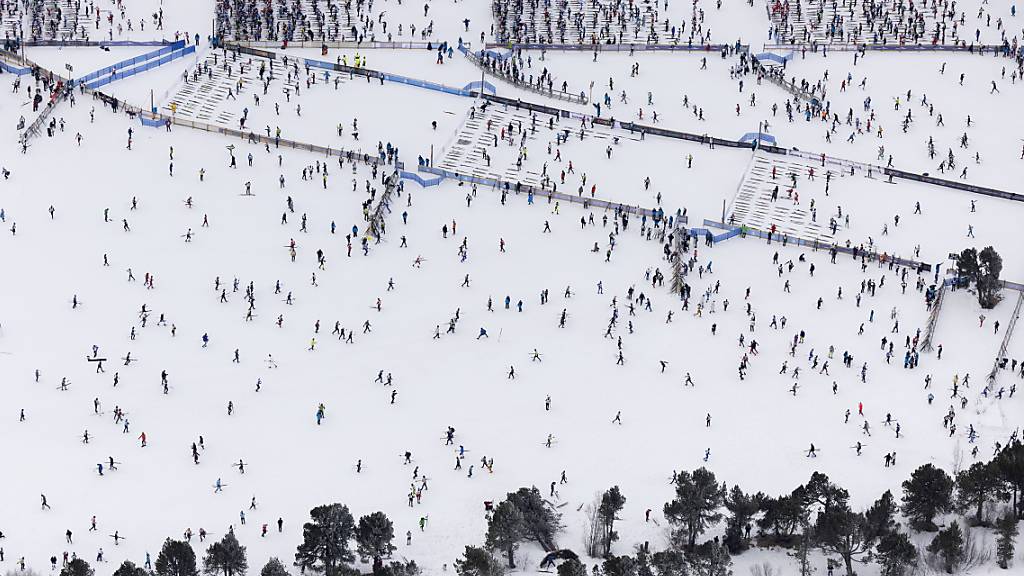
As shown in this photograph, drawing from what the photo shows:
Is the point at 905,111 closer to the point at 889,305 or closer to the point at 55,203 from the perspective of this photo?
the point at 889,305

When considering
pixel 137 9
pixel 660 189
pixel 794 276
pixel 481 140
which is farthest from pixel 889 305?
pixel 137 9

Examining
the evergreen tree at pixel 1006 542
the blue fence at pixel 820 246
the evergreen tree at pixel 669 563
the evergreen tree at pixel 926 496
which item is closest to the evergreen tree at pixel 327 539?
the evergreen tree at pixel 669 563

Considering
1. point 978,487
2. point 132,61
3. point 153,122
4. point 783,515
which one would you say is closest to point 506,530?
point 783,515

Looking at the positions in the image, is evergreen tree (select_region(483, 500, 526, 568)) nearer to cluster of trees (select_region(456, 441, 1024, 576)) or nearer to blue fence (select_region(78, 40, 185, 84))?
cluster of trees (select_region(456, 441, 1024, 576))

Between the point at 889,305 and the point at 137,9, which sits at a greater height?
the point at 137,9

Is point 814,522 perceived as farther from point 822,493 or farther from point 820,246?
point 820,246

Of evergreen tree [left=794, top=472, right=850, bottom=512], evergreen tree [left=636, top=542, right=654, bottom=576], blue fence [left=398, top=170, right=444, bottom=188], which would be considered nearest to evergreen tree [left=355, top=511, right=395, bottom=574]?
evergreen tree [left=636, top=542, right=654, bottom=576]
